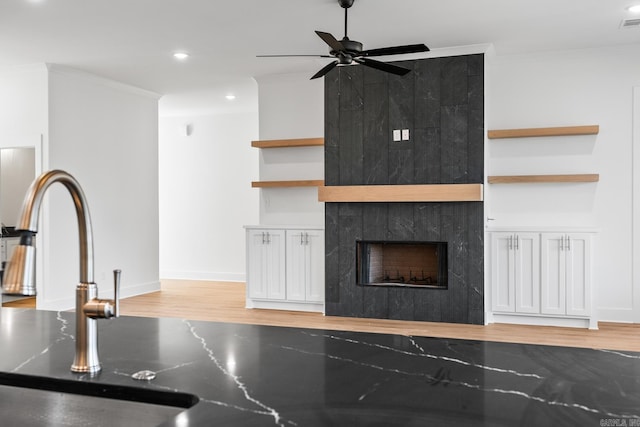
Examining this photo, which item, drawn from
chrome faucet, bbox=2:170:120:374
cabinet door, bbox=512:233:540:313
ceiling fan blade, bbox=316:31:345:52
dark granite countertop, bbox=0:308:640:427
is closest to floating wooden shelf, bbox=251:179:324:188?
cabinet door, bbox=512:233:540:313

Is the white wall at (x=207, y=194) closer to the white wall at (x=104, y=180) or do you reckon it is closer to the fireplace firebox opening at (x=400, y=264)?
the white wall at (x=104, y=180)

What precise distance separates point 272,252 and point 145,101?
2866 mm

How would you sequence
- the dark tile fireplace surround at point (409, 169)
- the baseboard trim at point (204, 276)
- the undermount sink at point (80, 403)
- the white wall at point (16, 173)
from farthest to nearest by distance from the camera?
the baseboard trim at point (204, 276), the white wall at point (16, 173), the dark tile fireplace surround at point (409, 169), the undermount sink at point (80, 403)

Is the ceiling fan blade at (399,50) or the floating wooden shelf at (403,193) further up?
the ceiling fan blade at (399,50)

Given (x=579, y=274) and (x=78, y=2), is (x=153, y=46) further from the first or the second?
(x=579, y=274)

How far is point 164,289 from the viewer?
318 inches

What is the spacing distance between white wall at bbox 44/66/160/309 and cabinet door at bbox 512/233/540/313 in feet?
15.1

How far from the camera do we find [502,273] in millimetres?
5645

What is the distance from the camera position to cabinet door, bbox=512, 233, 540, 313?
551 centimetres

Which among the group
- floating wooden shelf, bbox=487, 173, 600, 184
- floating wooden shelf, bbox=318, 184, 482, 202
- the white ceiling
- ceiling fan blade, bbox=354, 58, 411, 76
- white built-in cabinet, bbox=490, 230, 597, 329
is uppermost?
the white ceiling

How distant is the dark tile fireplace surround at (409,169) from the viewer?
5547 millimetres

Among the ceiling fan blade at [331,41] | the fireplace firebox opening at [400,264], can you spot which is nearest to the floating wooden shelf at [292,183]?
the fireplace firebox opening at [400,264]

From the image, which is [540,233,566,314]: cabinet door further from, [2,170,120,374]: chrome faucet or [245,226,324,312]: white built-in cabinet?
[2,170,120,374]: chrome faucet

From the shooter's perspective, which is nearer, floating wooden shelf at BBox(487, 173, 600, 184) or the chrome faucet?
the chrome faucet
